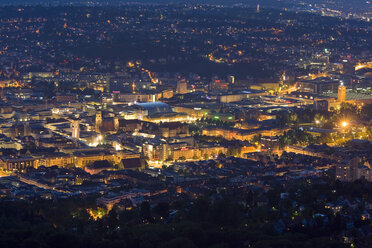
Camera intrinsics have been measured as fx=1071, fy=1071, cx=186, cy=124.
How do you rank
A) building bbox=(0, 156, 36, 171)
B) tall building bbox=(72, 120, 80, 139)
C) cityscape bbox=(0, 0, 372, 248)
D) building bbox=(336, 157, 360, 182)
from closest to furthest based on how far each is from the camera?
cityscape bbox=(0, 0, 372, 248), building bbox=(336, 157, 360, 182), building bbox=(0, 156, 36, 171), tall building bbox=(72, 120, 80, 139)

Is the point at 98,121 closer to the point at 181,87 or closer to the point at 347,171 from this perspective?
the point at 347,171

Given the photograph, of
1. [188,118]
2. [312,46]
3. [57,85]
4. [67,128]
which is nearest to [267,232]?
[67,128]

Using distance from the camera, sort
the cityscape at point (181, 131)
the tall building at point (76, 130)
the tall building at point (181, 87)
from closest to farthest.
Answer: the cityscape at point (181, 131)
the tall building at point (76, 130)
the tall building at point (181, 87)

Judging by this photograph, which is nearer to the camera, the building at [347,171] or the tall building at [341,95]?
the building at [347,171]

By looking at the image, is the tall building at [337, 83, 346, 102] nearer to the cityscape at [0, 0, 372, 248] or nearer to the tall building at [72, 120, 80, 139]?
the cityscape at [0, 0, 372, 248]

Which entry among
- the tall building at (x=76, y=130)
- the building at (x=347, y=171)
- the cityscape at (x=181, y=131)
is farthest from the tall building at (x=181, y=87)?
the building at (x=347, y=171)

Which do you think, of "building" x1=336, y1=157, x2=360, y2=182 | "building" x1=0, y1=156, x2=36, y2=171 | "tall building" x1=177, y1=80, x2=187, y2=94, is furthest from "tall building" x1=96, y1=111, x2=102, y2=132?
"tall building" x1=177, y1=80, x2=187, y2=94

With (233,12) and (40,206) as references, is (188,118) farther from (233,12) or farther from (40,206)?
(233,12)

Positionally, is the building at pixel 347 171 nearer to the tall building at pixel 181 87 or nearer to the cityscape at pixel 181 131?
the cityscape at pixel 181 131

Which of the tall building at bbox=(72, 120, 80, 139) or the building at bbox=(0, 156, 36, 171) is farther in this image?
the tall building at bbox=(72, 120, 80, 139)
